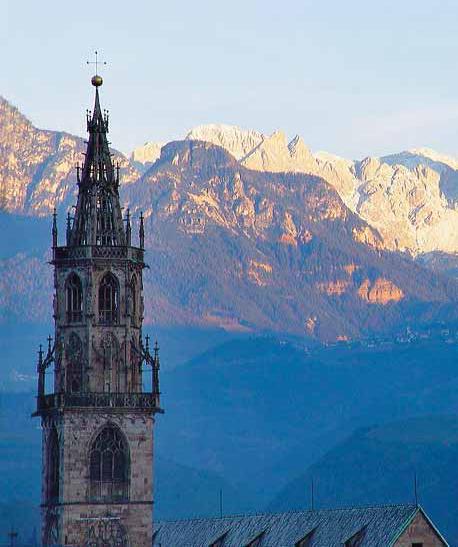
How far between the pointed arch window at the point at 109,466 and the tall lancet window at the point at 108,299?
7.56m

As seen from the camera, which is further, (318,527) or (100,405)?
(100,405)

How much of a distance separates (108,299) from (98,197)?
7419 mm

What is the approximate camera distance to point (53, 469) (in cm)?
18725

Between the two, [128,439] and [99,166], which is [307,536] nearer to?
[128,439]

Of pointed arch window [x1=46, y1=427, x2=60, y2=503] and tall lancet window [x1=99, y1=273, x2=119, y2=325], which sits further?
pointed arch window [x1=46, y1=427, x2=60, y2=503]

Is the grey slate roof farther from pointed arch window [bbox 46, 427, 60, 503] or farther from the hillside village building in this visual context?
pointed arch window [bbox 46, 427, 60, 503]

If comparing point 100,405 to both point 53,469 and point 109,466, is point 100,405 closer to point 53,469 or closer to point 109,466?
point 109,466

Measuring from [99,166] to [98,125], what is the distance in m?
2.91

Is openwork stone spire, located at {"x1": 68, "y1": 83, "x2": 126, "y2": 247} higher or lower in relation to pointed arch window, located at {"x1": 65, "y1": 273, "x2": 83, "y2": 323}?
higher

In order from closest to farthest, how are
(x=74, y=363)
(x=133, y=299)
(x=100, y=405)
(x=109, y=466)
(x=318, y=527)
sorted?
(x=318, y=527) < (x=100, y=405) < (x=74, y=363) < (x=109, y=466) < (x=133, y=299)

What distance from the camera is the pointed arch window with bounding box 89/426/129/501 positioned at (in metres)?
185

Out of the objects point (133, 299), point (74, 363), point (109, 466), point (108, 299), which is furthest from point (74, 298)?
point (109, 466)

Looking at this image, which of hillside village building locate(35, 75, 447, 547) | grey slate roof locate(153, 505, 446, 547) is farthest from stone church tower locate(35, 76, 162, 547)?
grey slate roof locate(153, 505, 446, 547)

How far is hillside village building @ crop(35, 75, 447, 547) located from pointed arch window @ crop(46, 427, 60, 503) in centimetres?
7
